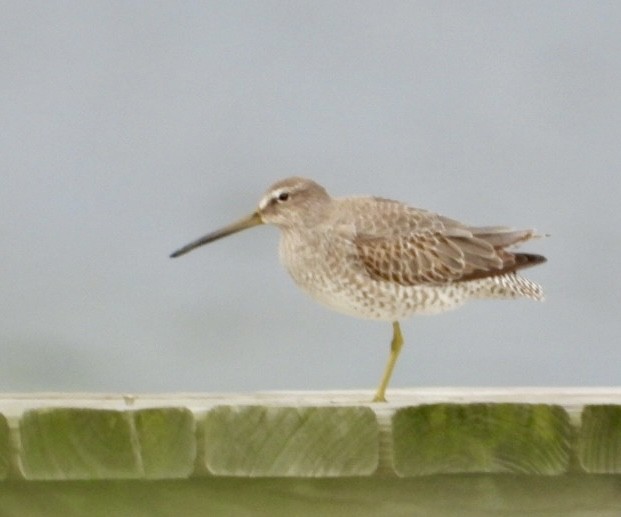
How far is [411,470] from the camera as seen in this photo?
4141 millimetres

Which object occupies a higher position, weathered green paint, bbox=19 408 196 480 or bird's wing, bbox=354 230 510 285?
weathered green paint, bbox=19 408 196 480

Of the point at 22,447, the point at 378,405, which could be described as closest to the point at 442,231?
the point at 378,405

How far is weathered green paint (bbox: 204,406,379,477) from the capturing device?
4070 mm

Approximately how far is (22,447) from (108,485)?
0.27 metres

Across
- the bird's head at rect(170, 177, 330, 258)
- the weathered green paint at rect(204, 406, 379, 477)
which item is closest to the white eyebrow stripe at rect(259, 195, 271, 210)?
the bird's head at rect(170, 177, 330, 258)

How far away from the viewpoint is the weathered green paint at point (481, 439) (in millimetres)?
4137

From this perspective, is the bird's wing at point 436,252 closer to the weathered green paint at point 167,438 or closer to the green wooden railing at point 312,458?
the green wooden railing at point 312,458

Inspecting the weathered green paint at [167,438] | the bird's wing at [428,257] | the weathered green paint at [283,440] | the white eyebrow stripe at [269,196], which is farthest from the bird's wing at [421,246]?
the weathered green paint at [167,438]

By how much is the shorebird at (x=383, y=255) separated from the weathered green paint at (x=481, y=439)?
267 cm

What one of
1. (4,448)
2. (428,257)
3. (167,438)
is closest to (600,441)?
(167,438)

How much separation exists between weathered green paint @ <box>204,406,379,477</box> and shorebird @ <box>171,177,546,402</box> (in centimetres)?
273

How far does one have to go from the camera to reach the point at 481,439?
4.18m

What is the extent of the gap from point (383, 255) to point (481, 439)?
2.99m

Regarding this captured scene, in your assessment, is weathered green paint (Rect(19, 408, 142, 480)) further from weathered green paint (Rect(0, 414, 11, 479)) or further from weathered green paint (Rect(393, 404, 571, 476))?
weathered green paint (Rect(393, 404, 571, 476))
